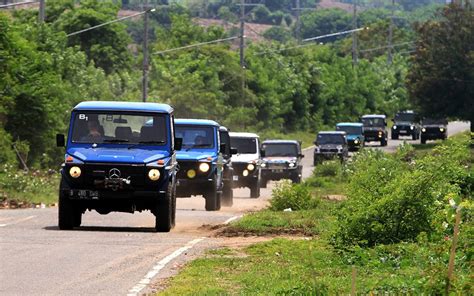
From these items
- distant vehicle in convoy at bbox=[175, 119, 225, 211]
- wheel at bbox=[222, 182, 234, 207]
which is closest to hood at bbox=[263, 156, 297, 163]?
wheel at bbox=[222, 182, 234, 207]

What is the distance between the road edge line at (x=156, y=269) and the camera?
53.9 ft

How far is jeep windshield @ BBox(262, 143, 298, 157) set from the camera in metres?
53.6

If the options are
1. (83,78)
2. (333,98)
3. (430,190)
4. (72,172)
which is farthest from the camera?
(333,98)

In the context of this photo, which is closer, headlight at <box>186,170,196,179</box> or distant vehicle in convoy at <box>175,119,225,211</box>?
headlight at <box>186,170,196,179</box>

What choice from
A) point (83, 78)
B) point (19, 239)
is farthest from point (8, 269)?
point (83, 78)

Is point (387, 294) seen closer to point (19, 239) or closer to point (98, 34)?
point (19, 239)

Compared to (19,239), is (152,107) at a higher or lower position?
higher

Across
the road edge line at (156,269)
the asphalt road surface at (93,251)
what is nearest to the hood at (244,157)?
the asphalt road surface at (93,251)

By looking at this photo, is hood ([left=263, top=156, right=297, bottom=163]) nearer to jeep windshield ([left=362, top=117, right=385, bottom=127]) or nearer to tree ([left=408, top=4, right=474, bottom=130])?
tree ([left=408, top=4, right=474, bottom=130])

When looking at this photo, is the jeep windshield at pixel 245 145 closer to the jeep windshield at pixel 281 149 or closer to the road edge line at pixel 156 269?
the jeep windshield at pixel 281 149

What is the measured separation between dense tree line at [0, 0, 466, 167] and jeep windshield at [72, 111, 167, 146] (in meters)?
18.0

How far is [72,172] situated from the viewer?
2553 centimetres

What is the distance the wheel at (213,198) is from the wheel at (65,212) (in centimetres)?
850

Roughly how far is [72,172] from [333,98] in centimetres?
8583
